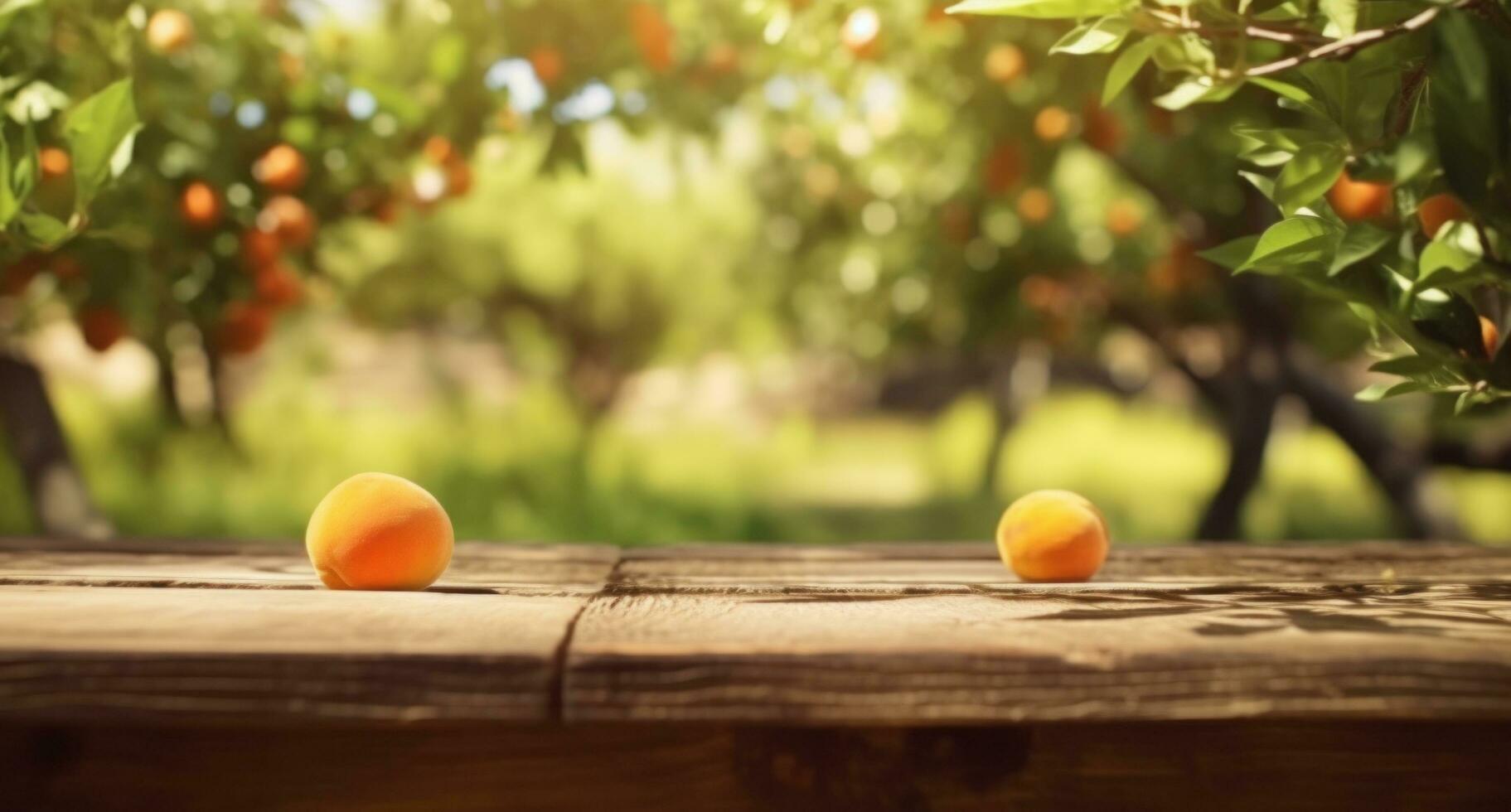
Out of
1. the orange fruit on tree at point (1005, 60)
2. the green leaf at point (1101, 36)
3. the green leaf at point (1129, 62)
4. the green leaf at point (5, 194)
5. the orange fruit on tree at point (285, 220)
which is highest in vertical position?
the orange fruit on tree at point (1005, 60)

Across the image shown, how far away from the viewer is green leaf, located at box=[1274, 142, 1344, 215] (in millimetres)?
1101

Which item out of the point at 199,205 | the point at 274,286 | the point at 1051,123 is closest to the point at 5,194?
the point at 199,205

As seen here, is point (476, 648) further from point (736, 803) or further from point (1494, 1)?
point (1494, 1)

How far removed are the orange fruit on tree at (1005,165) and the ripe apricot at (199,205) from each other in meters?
1.98

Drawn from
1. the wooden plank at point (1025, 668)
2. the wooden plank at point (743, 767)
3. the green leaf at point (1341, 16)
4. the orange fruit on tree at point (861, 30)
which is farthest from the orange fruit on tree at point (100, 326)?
the green leaf at point (1341, 16)

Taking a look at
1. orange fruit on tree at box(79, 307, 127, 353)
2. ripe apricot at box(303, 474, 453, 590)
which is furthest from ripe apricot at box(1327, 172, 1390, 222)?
orange fruit on tree at box(79, 307, 127, 353)

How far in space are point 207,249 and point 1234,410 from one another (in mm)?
3304

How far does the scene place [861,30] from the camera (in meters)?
2.32

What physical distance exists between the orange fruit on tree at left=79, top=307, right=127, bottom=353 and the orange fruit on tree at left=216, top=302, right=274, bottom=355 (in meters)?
0.25

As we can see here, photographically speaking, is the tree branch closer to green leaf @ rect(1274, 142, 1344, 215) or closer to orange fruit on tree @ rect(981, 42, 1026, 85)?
green leaf @ rect(1274, 142, 1344, 215)

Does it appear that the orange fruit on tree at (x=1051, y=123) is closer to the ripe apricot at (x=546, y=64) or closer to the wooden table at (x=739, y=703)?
the ripe apricot at (x=546, y=64)

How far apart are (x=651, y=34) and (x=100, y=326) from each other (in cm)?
139

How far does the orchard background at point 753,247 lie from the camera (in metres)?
1.17

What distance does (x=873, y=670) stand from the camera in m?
0.93
